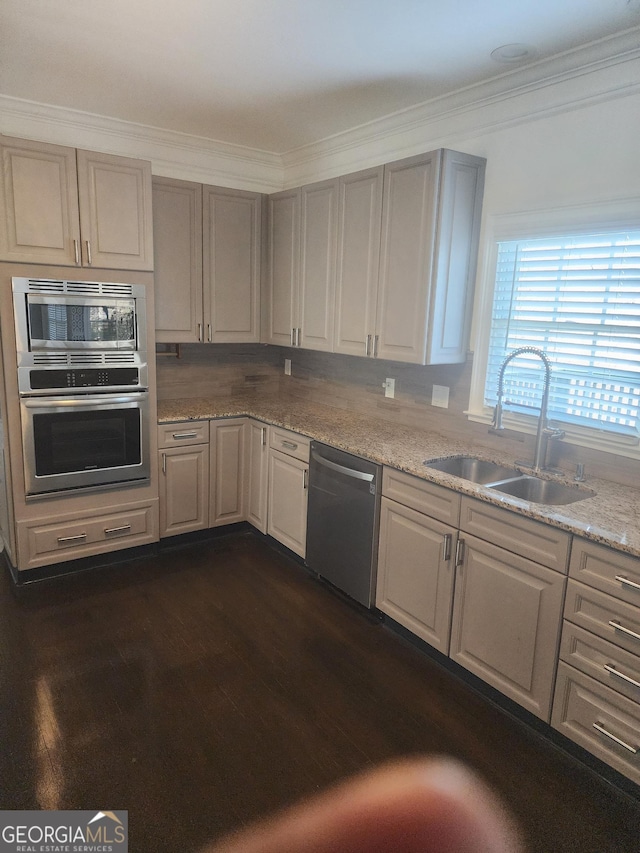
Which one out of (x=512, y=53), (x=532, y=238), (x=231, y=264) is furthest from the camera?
(x=231, y=264)

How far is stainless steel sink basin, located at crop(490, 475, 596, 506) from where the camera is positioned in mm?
2377

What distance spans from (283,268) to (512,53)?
6.20 ft

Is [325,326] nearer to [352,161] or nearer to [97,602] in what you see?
[352,161]

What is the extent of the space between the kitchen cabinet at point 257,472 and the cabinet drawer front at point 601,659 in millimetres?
2143

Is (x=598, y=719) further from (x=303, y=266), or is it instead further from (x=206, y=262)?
(x=206, y=262)

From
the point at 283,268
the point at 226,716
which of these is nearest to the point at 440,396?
the point at 283,268

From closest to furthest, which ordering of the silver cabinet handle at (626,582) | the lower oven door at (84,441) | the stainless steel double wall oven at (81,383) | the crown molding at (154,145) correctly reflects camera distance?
the silver cabinet handle at (626,582)
the stainless steel double wall oven at (81,383)
the lower oven door at (84,441)
the crown molding at (154,145)

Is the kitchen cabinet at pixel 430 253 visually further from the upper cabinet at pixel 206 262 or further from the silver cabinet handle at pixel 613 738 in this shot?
the silver cabinet handle at pixel 613 738

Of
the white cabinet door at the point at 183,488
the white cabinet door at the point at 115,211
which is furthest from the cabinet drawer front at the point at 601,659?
the white cabinet door at the point at 115,211

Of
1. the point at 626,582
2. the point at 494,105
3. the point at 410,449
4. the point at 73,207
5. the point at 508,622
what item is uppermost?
the point at 494,105

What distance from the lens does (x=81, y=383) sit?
310 centimetres

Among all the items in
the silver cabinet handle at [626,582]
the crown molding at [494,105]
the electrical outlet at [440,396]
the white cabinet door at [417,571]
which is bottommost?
the white cabinet door at [417,571]

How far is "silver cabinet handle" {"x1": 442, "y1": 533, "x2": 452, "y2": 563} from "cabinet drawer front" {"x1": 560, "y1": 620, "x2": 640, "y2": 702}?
0.56m

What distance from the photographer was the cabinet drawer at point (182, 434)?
3507mm
